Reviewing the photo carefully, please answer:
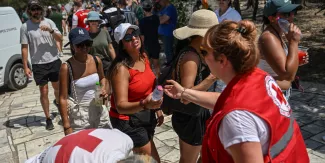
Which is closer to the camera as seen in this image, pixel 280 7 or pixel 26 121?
pixel 280 7

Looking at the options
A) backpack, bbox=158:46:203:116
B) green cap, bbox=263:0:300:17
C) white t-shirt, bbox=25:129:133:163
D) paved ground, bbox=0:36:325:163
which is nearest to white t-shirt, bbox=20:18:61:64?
paved ground, bbox=0:36:325:163

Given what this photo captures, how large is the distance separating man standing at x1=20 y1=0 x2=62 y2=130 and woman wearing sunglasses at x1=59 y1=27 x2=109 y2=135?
172 centimetres

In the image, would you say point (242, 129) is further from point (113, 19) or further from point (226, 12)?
point (113, 19)

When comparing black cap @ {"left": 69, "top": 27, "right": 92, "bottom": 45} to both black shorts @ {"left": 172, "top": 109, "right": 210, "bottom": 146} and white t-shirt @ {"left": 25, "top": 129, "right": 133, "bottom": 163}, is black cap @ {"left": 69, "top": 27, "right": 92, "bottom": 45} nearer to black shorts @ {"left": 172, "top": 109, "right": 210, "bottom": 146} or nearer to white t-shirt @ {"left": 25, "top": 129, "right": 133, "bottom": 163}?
black shorts @ {"left": 172, "top": 109, "right": 210, "bottom": 146}

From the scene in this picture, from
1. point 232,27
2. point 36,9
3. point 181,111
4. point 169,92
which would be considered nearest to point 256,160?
point 232,27

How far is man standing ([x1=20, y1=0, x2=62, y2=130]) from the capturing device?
4980mm

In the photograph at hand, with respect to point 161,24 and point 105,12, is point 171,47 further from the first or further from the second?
point 105,12

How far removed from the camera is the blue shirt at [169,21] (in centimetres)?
721

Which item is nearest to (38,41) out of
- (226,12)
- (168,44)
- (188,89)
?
(226,12)

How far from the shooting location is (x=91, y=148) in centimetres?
144

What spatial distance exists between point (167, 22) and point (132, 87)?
4.81 m

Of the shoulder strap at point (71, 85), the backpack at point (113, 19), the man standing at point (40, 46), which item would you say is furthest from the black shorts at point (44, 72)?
the shoulder strap at point (71, 85)

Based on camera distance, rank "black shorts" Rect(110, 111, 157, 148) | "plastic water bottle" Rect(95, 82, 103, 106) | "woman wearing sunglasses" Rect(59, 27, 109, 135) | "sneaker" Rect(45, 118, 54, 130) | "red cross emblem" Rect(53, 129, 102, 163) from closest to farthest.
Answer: "red cross emblem" Rect(53, 129, 102, 163) → "black shorts" Rect(110, 111, 157, 148) → "woman wearing sunglasses" Rect(59, 27, 109, 135) → "plastic water bottle" Rect(95, 82, 103, 106) → "sneaker" Rect(45, 118, 54, 130)

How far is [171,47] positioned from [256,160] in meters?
6.38
